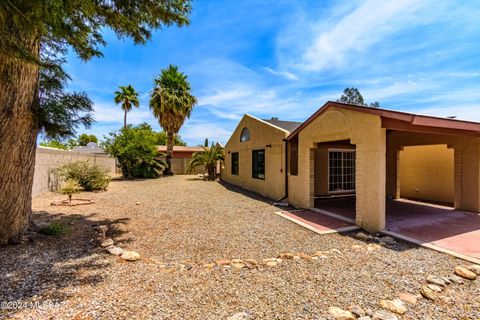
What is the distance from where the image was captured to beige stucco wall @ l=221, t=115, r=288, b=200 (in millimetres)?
10602

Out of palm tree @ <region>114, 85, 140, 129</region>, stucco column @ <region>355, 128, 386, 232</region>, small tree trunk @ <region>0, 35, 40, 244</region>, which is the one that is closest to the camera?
small tree trunk @ <region>0, 35, 40, 244</region>

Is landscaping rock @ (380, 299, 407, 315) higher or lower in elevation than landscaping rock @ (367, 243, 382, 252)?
higher

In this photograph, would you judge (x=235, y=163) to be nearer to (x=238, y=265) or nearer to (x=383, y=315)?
(x=238, y=265)

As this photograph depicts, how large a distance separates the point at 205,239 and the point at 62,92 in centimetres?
474

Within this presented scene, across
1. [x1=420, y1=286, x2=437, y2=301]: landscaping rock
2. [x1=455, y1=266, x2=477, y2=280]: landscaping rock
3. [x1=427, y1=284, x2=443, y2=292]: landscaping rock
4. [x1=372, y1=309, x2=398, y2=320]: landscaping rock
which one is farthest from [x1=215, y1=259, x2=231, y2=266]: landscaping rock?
[x1=455, y1=266, x2=477, y2=280]: landscaping rock

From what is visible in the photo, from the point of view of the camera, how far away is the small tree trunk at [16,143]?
173 inches

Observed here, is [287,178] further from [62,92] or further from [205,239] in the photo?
[62,92]

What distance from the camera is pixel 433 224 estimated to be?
645 cm

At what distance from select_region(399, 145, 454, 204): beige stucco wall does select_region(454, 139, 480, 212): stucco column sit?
55.0 inches

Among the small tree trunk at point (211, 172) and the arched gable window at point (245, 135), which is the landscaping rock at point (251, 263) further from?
the small tree trunk at point (211, 172)

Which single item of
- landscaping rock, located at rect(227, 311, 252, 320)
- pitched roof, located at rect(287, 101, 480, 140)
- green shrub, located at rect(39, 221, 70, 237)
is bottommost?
landscaping rock, located at rect(227, 311, 252, 320)

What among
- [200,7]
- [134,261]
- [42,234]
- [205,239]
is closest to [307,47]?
[200,7]

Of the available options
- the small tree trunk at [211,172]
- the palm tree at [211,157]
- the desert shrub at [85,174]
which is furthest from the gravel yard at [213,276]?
the small tree trunk at [211,172]

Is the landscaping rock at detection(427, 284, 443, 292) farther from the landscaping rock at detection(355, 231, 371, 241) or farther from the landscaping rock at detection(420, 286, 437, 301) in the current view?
the landscaping rock at detection(355, 231, 371, 241)
